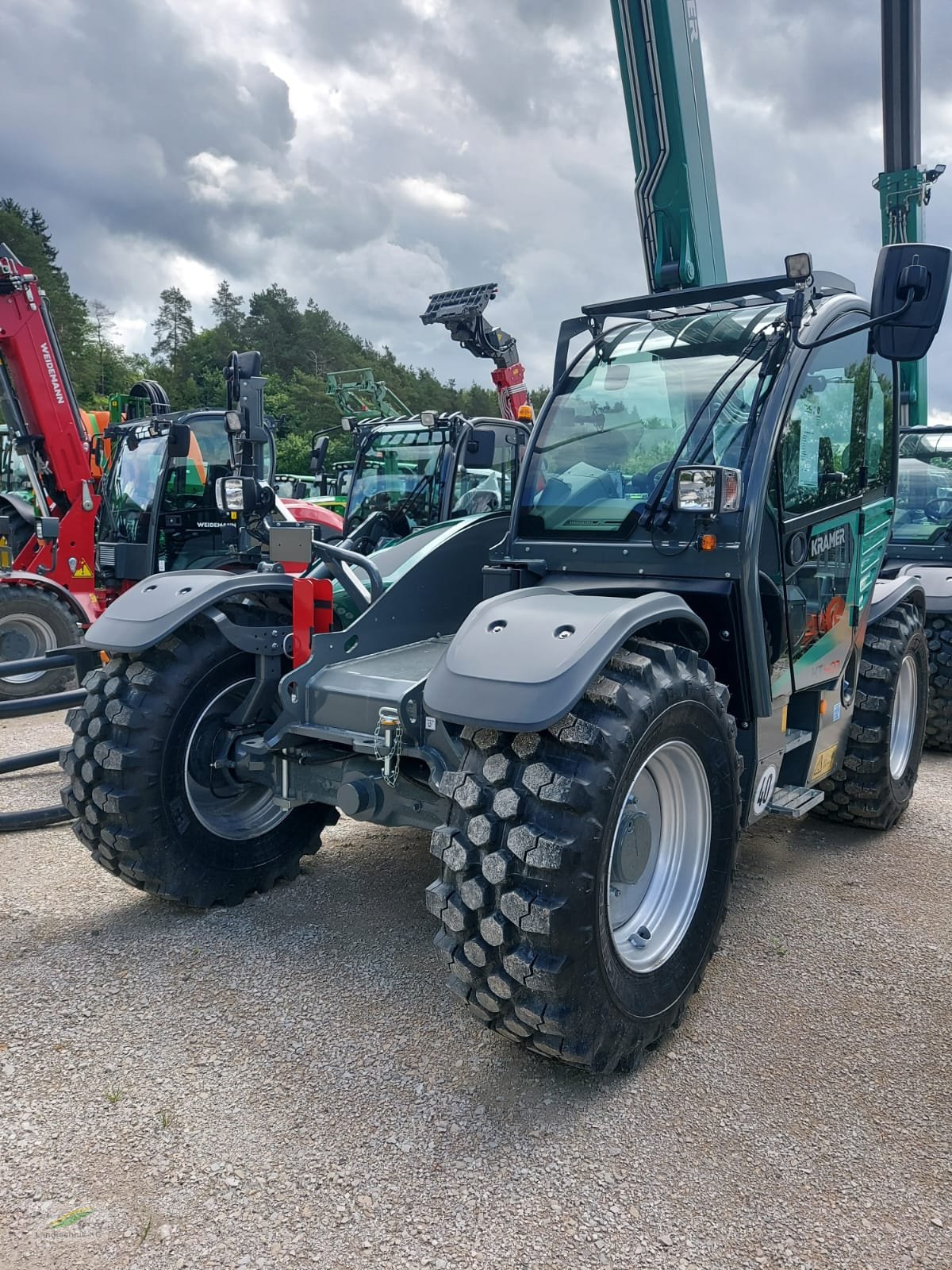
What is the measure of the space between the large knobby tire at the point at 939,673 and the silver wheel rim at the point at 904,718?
1254mm

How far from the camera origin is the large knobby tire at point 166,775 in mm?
3441

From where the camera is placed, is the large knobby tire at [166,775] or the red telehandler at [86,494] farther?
the red telehandler at [86,494]

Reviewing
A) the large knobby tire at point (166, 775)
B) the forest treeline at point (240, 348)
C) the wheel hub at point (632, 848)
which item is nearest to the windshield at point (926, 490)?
the wheel hub at point (632, 848)

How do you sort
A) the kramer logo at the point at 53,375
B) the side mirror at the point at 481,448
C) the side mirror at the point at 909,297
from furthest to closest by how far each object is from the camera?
the kramer logo at the point at 53,375
the side mirror at the point at 481,448
the side mirror at the point at 909,297

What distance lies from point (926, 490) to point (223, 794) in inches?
222

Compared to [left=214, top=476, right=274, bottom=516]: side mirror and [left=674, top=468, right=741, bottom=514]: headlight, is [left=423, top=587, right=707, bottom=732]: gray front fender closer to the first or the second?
[left=674, top=468, right=741, bottom=514]: headlight

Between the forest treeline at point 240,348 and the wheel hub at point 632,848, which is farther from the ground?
the forest treeline at point 240,348

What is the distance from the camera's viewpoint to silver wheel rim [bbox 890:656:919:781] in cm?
493

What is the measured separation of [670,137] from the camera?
4.56 meters

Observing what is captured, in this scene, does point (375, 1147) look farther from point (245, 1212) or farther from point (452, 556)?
point (452, 556)

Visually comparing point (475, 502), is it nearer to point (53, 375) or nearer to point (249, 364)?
point (249, 364)

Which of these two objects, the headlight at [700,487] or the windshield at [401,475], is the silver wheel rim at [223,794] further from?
the windshield at [401,475]

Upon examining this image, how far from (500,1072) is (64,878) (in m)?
2.34

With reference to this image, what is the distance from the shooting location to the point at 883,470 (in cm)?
429
